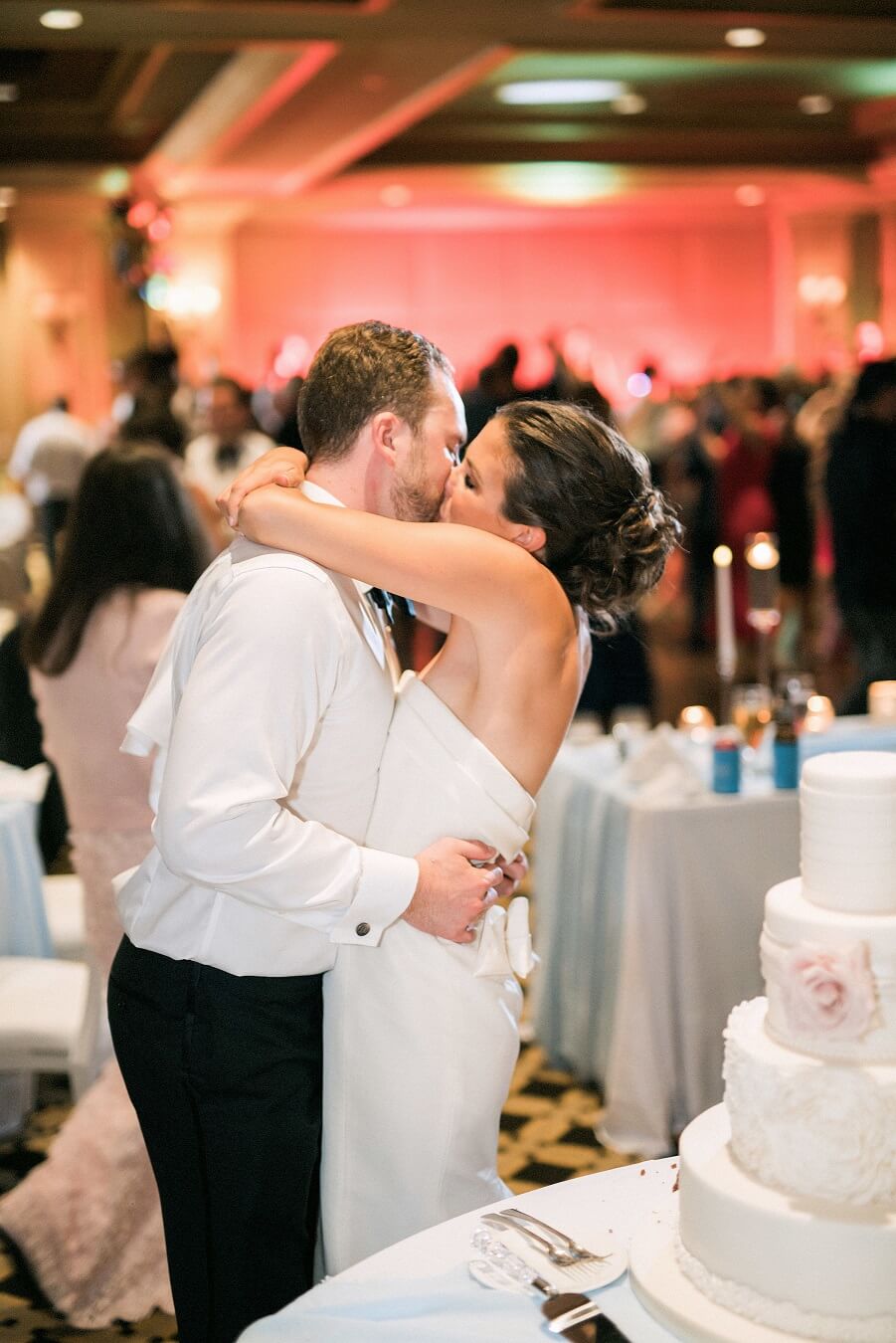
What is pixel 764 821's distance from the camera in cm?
346

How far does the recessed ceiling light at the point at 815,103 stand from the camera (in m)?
12.8

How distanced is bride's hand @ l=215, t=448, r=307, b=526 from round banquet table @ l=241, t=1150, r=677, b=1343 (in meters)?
0.88

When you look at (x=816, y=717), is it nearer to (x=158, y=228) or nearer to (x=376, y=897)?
(x=376, y=897)

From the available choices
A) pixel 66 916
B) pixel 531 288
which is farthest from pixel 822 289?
pixel 66 916

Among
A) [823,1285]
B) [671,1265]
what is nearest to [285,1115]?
[671,1265]

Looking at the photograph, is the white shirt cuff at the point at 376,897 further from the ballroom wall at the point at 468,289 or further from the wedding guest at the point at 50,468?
the ballroom wall at the point at 468,289

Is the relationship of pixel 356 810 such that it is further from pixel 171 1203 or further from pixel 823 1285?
pixel 823 1285

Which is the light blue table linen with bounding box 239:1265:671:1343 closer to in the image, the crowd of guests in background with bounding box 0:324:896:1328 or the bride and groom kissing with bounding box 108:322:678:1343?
the bride and groom kissing with bounding box 108:322:678:1343

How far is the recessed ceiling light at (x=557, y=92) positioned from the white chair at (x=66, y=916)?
9902 mm

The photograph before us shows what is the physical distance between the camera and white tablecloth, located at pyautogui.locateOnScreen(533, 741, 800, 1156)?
3371mm

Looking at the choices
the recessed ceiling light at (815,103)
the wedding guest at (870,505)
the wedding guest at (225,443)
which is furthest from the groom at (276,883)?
the recessed ceiling light at (815,103)


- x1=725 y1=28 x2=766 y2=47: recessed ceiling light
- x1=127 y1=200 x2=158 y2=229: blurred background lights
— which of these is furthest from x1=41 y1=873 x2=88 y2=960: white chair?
Result: x1=127 y1=200 x2=158 y2=229: blurred background lights

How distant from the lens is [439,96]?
383 inches

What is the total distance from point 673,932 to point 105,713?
1377 millimetres
